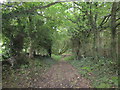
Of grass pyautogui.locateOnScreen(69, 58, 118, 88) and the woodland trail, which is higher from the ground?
grass pyautogui.locateOnScreen(69, 58, 118, 88)

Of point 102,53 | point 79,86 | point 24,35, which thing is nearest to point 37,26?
point 24,35

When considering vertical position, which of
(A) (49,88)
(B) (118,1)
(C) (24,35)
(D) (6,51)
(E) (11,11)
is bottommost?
(A) (49,88)

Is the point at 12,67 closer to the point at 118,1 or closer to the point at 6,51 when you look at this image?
the point at 6,51

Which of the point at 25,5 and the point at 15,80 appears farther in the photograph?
the point at 15,80

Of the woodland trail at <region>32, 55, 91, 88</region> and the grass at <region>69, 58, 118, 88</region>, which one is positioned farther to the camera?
the woodland trail at <region>32, 55, 91, 88</region>

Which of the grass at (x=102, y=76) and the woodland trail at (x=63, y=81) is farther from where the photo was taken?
the woodland trail at (x=63, y=81)

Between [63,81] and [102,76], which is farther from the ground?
[102,76]

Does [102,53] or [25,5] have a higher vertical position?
[25,5]

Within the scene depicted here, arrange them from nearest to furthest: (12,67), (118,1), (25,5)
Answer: (25,5)
(118,1)
(12,67)

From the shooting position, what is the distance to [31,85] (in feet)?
15.0

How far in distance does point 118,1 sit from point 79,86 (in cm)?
557

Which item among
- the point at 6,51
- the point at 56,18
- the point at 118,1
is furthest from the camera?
the point at 56,18

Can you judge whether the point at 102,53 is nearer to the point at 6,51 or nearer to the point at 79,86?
the point at 79,86

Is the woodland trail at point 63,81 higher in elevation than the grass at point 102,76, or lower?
lower
